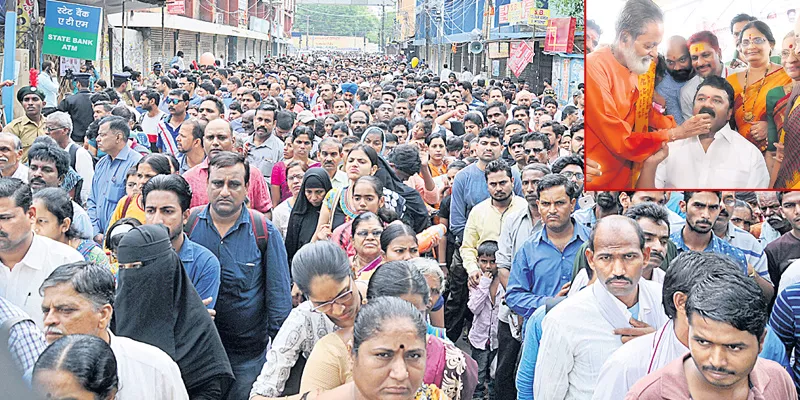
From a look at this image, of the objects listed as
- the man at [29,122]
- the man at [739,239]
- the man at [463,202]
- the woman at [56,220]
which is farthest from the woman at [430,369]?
the man at [29,122]

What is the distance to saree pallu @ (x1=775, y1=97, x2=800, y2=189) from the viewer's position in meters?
3.88

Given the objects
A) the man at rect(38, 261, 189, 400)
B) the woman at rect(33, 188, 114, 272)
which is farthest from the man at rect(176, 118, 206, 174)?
the man at rect(38, 261, 189, 400)

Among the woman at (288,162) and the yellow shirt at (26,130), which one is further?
the yellow shirt at (26,130)

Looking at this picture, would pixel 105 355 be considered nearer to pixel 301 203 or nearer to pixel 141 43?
pixel 301 203

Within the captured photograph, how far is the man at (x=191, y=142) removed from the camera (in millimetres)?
7438

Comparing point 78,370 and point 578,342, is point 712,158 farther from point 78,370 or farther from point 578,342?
point 78,370

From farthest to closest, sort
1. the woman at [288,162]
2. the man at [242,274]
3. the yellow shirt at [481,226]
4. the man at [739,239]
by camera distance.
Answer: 1. the woman at [288,162]
2. the yellow shirt at [481,226]
3. the man at [739,239]
4. the man at [242,274]

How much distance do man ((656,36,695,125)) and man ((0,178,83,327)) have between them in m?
2.73

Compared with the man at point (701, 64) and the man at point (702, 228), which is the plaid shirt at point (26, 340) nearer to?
the man at point (701, 64)

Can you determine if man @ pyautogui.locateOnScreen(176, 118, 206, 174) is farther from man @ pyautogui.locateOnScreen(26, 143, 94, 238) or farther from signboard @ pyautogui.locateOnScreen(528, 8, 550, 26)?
signboard @ pyautogui.locateOnScreen(528, 8, 550, 26)

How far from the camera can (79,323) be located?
10.9 ft

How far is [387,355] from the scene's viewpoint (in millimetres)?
2977

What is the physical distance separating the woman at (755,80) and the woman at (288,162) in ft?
14.9

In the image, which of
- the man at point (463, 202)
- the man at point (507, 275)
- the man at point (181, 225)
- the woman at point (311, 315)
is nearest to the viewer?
the woman at point (311, 315)
